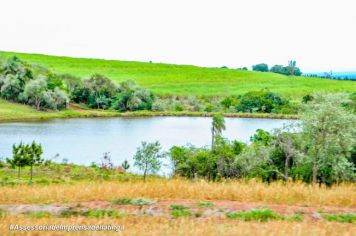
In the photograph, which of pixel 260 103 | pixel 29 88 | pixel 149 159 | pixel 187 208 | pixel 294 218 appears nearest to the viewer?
pixel 294 218

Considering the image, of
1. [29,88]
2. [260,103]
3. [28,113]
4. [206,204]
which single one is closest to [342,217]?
[206,204]

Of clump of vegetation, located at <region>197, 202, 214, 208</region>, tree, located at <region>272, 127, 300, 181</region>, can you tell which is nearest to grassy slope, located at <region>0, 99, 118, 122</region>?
tree, located at <region>272, 127, 300, 181</region>

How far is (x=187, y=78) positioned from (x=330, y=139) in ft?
467

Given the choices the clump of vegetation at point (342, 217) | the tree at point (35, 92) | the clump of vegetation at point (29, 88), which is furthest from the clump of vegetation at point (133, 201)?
the tree at point (35, 92)

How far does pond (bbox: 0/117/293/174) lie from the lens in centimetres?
6194

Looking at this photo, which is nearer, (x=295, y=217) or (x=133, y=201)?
(x=295, y=217)

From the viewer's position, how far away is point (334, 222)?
932 centimetres

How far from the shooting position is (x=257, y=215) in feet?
31.6

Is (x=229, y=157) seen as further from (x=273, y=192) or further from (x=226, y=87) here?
(x=226, y=87)

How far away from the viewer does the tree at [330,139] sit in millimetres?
32594

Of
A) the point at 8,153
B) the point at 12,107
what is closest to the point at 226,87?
the point at 12,107

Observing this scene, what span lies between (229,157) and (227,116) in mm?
73839

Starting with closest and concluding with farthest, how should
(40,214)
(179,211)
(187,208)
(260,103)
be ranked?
1. (40,214)
2. (179,211)
3. (187,208)
4. (260,103)

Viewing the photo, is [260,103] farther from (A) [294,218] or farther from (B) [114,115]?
(A) [294,218]
